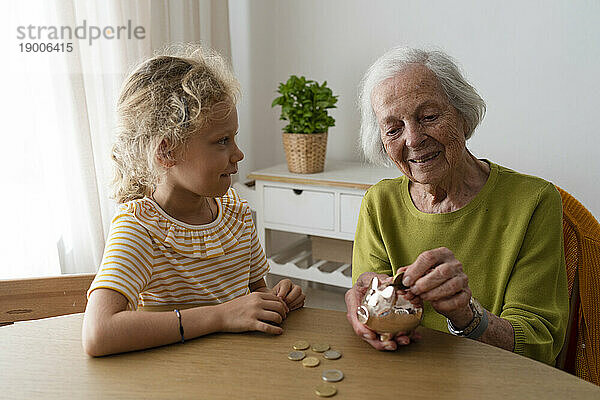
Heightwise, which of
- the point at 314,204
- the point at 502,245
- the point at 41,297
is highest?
the point at 502,245

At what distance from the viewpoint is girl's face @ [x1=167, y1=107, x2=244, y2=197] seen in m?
1.25

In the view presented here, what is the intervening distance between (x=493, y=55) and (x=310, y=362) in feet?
6.65

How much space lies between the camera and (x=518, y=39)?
2582mm

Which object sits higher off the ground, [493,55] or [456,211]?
[493,55]

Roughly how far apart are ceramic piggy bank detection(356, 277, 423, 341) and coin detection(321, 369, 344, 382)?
10 centimetres

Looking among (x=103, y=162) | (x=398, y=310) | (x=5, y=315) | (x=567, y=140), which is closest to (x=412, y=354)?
(x=398, y=310)

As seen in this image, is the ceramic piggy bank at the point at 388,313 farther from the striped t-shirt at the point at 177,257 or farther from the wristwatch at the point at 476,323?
the striped t-shirt at the point at 177,257

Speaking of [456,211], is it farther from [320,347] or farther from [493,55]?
[493,55]

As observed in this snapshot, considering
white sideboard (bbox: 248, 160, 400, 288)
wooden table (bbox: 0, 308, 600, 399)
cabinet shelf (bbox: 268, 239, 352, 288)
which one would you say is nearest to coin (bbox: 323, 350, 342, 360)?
wooden table (bbox: 0, 308, 600, 399)

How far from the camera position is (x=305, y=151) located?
267cm

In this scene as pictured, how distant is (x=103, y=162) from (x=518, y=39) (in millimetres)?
1738

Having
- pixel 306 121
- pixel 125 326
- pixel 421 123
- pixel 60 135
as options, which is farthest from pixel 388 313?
pixel 306 121

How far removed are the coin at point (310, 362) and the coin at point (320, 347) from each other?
3 centimetres

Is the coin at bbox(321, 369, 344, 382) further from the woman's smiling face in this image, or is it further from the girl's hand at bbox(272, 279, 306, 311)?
the woman's smiling face
